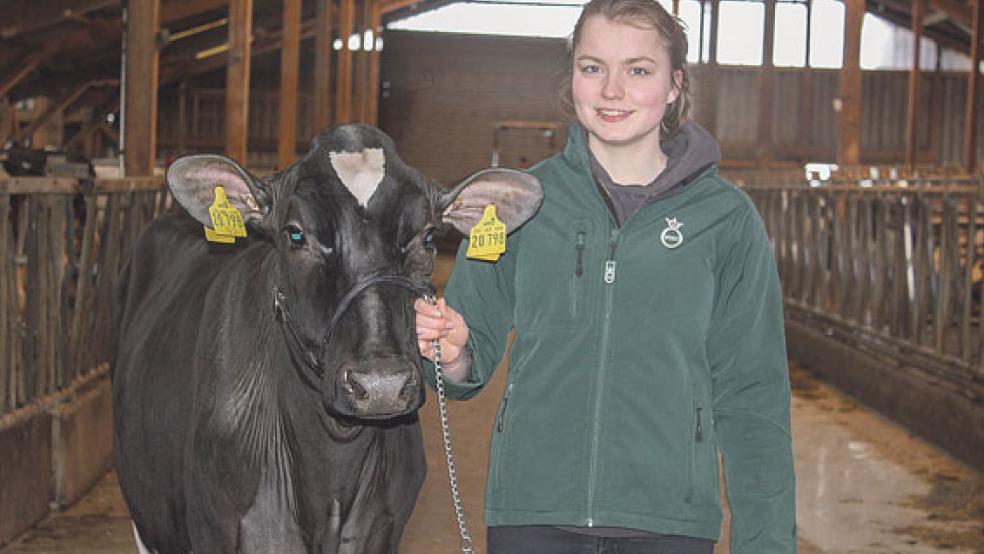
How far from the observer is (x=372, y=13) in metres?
33.5

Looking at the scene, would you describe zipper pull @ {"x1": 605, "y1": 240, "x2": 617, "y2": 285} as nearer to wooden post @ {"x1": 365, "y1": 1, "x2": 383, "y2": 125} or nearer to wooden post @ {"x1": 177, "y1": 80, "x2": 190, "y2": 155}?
wooden post @ {"x1": 365, "y1": 1, "x2": 383, "y2": 125}

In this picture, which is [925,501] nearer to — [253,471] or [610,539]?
[253,471]

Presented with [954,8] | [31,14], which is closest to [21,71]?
[31,14]

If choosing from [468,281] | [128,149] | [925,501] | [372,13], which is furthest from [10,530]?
[372,13]

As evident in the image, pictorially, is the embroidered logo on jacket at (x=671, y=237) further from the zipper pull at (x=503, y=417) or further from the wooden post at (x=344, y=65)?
the wooden post at (x=344, y=65)

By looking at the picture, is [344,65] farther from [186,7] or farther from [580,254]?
[580,254]

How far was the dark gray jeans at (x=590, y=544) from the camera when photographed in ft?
8.77

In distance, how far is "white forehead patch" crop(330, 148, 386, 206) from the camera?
3.24 metres

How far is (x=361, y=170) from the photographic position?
328 cm

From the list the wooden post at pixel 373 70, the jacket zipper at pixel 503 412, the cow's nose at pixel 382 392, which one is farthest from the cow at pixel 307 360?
the wooden post at pixel 373 70

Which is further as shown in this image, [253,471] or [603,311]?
[253,471]

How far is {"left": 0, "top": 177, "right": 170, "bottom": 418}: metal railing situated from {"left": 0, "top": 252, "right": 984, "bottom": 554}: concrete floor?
2.00 ft

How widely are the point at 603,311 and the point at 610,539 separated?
0.41 m

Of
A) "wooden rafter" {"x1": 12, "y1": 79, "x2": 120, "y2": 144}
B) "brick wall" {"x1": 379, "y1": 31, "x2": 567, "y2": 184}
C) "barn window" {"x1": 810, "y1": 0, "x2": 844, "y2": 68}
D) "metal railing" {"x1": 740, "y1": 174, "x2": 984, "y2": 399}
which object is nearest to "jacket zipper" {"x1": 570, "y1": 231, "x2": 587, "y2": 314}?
"metal railing" {"x1": 740, "y1": 174, "x2": 984, "y2": 399}
